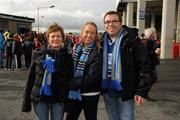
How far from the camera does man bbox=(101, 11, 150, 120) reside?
409 cm

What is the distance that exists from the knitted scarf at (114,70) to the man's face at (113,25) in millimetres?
70

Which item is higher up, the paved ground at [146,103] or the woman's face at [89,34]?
the woman's face at [89,34]

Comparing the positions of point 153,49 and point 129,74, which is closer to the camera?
point 129,74

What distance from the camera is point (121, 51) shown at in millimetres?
4098

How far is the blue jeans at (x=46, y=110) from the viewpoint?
4195mm

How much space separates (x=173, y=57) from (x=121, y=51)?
22.1 metres

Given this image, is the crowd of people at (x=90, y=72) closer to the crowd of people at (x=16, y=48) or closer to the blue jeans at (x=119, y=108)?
the blue jeans at (x=119, y=108)

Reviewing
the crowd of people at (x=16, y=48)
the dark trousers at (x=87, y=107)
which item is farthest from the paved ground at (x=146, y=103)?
the crowd of people at (x=16, y=48)

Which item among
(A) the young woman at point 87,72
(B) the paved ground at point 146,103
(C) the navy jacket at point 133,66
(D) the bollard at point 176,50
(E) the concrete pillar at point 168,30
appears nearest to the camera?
(C) the navy jacket at point 133,66

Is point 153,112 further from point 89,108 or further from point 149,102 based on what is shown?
point 89,108

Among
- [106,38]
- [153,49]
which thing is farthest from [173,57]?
[106,38]

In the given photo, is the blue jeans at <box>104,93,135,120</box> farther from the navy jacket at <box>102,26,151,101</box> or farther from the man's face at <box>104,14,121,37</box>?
the man's face at <box>104,14,121,37</box>

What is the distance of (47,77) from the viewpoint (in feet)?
13.5

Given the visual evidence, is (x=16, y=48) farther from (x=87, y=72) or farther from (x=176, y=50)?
(x=176, y=50)
